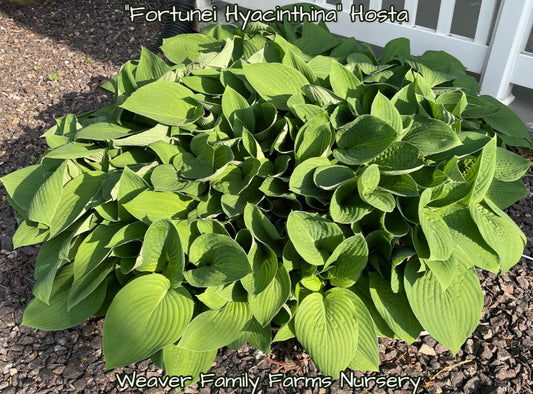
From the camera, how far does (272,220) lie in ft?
6.52

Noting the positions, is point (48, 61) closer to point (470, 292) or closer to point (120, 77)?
point (120, 77)

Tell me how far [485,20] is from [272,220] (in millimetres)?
1658

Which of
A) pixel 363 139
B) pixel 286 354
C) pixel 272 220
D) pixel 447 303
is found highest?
pixel 363 139

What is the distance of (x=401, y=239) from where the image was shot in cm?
195

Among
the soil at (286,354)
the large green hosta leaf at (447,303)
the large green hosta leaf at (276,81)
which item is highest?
the large green hosta leaf at (276,81)

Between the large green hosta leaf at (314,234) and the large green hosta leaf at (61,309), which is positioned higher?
the large green hosta leaf at (314,234)

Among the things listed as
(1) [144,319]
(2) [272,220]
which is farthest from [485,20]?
(1) [144,319]

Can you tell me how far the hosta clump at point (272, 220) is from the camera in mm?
1735

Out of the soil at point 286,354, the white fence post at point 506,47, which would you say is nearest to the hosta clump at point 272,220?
the soil at point 286,354

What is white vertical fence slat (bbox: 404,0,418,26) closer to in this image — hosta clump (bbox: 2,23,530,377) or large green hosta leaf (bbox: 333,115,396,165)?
hosta clump (bbox: 2,23,530,377)

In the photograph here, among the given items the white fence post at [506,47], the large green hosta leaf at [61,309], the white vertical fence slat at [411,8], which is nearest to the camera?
the large green hosta leaf at [61,309]

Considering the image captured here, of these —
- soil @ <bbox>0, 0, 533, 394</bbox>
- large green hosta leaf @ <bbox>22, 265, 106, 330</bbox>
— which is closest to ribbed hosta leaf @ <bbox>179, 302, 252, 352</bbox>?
soil @ <bbox>0, 0, 533, 394</bbox>

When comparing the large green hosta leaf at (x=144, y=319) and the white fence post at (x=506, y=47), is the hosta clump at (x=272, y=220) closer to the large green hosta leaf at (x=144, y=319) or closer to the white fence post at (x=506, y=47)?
the large green hosta leaf at (x=144, y=319)

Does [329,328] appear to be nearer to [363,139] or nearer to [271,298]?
[271,298]
